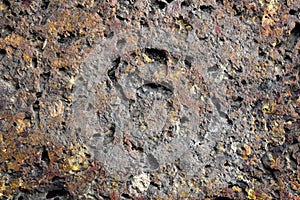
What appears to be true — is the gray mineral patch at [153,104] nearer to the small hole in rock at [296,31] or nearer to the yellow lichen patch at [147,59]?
the yellow lichen patch at [147,59]

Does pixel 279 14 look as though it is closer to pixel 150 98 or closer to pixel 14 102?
pixel 150 98

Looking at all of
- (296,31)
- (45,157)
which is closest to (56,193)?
(45,157)

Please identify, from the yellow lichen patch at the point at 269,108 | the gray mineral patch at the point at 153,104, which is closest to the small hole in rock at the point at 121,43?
the gray mineral patch at the point at 153,104

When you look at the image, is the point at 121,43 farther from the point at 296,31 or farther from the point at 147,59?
the point at 296,31

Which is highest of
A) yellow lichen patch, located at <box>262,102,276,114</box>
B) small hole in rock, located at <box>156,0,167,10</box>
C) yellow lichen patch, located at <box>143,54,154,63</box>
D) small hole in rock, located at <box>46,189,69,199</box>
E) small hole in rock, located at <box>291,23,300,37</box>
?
small hole in rock, located at <box>291,23,300,37</box>

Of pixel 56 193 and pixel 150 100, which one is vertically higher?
pixel 150 100

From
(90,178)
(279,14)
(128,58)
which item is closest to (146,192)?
(90,178)

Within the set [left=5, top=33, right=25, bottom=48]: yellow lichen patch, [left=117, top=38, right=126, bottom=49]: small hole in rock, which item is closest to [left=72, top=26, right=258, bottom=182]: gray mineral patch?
[left=117, top=38, right=126, bottom=49]: small hole in rock

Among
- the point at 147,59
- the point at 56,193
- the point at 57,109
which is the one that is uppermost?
the point at 147,59

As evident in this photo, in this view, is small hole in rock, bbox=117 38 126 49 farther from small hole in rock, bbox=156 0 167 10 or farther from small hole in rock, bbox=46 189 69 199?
small hole in rock, bbox=46 189 69 199
